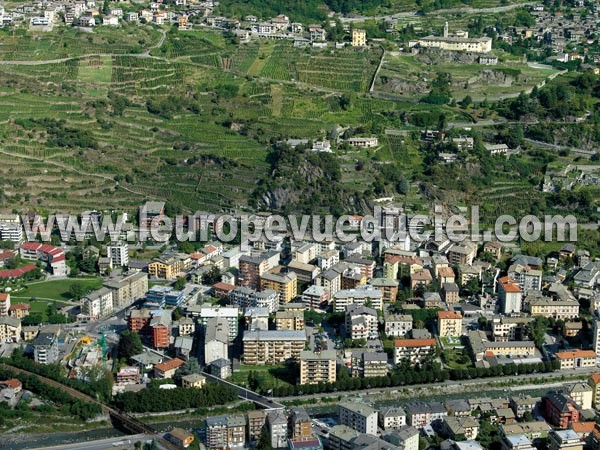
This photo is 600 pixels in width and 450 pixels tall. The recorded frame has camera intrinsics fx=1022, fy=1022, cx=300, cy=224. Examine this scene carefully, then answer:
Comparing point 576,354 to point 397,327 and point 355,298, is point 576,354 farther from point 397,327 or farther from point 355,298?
point 355,298

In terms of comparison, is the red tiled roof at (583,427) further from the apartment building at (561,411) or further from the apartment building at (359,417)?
the apartment building at (359,417)

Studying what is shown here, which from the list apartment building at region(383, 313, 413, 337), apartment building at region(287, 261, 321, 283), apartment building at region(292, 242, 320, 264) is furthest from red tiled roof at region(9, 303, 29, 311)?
apartment building at region(383, 313, 413, 337)

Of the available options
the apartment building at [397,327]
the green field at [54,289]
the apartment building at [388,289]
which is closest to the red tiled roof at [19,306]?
the green field at [54,289]

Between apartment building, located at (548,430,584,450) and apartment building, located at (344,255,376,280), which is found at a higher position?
apartment building, located at (344,255,376,280)

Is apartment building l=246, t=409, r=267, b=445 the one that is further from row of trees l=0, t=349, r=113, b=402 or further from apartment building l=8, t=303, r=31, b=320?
apartment building l=8, t=303, r=31, b=320

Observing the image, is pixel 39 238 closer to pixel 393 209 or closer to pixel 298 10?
pixel 393 209

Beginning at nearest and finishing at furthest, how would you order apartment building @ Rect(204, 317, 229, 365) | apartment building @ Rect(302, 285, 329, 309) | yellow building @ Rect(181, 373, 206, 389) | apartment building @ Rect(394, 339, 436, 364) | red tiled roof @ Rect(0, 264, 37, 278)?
yellow building @ Rect(181, 373, 206, 389) < apartment building @ Rect(204, 317, 229, 365) < apartment building @ Rect(394, 339, 436, 364) < apartment building @ Rect(302, 285, 329, 309) < red tiled roof @ Rect(0, 264, 37, 278)

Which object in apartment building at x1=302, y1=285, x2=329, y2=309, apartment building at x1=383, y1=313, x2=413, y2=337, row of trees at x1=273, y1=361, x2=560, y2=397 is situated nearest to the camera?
row of trees at x1=273, y1=361, x2=560, y2=397
